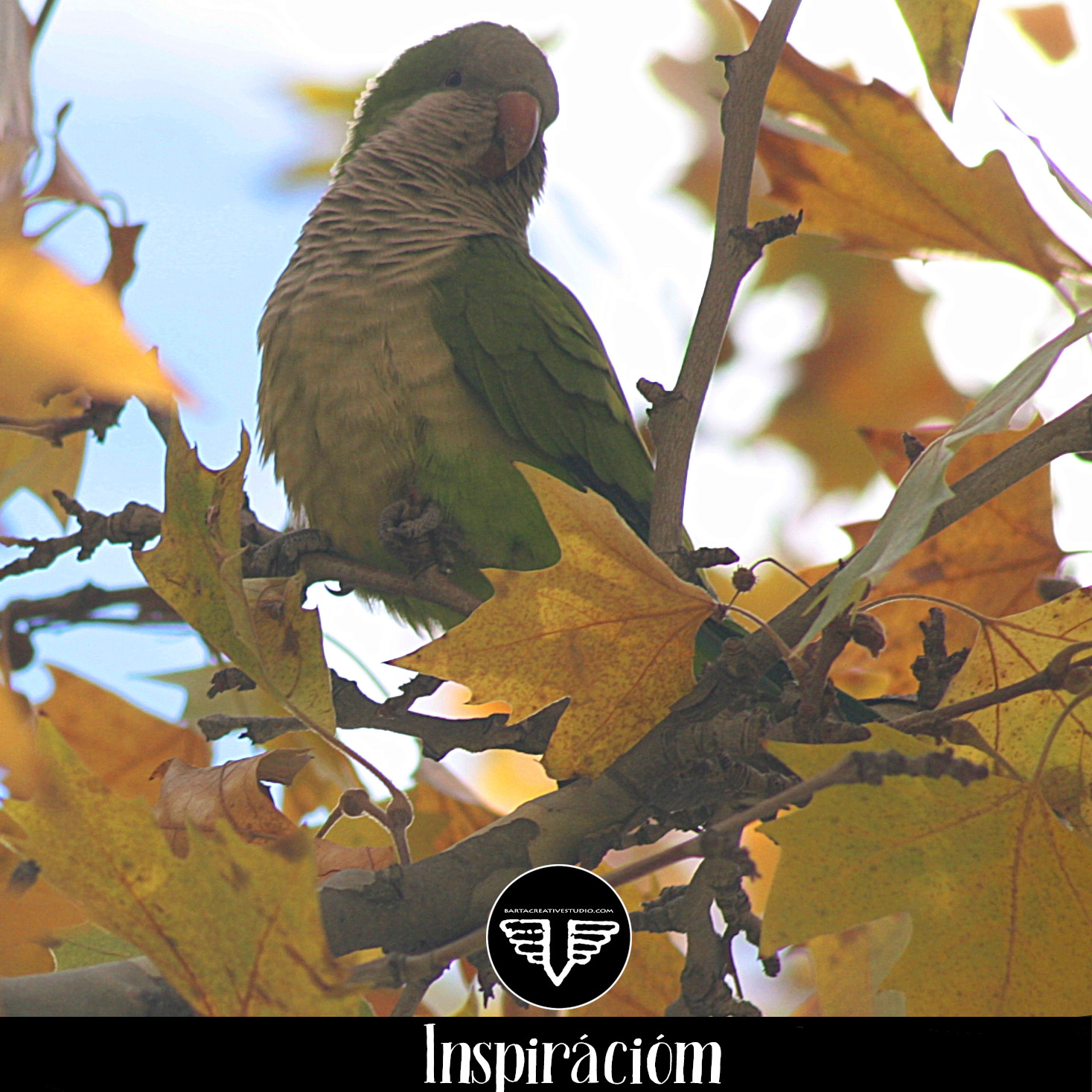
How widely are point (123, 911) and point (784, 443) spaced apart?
787 millimetres

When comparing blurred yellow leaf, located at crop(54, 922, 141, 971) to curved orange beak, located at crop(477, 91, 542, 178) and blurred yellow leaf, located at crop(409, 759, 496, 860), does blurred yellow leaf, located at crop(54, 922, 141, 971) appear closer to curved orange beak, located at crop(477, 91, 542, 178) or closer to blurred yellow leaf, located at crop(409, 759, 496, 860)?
blurred yellow leaf, located at crop(409, 759, 496, 860)

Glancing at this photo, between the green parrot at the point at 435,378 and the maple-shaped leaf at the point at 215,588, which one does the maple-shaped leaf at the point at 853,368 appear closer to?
→ the green parrot at the point at 435,378

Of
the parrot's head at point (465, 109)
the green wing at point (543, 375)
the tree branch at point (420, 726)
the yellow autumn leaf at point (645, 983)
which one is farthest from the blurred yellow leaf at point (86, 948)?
the parrot's head at point (465, 109)

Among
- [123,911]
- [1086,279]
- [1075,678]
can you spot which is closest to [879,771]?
[1075,678]

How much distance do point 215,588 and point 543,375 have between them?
48 cm

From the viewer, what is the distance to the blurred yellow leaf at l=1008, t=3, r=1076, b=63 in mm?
740

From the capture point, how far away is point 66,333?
614 mm

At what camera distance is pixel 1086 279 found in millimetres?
618

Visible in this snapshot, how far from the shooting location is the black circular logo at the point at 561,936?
17.4 inches

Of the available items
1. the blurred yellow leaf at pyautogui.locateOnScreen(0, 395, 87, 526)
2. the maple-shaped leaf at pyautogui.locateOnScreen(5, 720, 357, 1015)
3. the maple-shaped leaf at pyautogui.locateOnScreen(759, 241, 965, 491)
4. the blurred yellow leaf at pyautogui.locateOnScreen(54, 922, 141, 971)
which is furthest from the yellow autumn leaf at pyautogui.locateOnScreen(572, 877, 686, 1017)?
the maple-shaped leaf at pyautogui.locateOnScreen(759, 241, 965, 491)

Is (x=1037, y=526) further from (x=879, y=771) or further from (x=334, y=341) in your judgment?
(x=334, y=341)

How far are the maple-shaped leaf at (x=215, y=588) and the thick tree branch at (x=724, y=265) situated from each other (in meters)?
0.18

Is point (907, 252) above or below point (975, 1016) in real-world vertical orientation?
above

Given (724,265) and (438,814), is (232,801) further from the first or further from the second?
(724,265)
